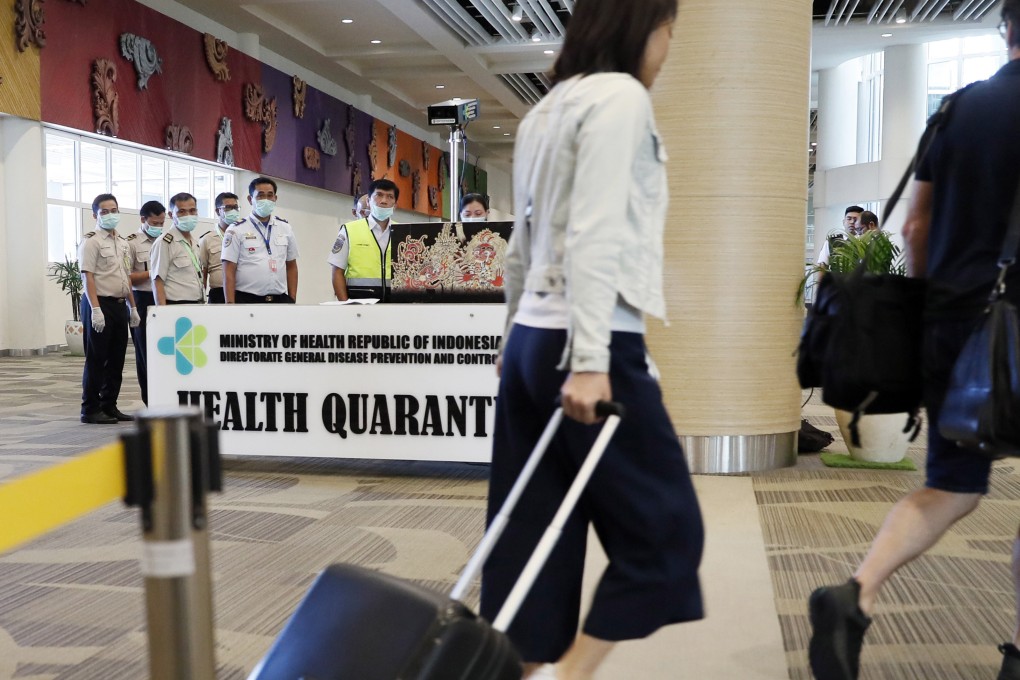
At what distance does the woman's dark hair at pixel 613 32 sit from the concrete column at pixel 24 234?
11.1 m

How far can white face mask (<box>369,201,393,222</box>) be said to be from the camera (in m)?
6.18

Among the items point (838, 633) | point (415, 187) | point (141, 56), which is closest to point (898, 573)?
point (838, 633)

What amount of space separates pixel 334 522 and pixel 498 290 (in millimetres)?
1538

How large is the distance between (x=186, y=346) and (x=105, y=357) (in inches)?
90.3

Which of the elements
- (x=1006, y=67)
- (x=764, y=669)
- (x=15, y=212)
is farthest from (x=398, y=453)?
(x=15, y=212)

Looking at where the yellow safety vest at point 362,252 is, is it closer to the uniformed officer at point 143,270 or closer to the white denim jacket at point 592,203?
the uniformed officer at point 143,270

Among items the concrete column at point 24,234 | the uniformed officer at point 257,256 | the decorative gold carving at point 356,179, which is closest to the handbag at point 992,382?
the uniformed officer at point 257,256

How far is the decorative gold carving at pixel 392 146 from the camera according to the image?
69.0 ft

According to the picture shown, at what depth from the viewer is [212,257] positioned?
7.22 meters

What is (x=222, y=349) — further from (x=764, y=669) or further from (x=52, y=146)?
(x=52, y=146)

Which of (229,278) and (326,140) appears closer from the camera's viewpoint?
(229,278)

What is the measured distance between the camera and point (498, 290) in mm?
4828

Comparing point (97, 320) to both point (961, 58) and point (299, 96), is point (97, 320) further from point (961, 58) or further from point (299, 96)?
point (961, 58)

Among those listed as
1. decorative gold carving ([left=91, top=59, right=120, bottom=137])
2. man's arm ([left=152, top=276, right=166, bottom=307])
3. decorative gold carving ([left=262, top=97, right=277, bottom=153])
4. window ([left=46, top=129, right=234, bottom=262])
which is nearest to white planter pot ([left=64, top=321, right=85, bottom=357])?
window ([left=46, top=129, right=234, bottom=262])
